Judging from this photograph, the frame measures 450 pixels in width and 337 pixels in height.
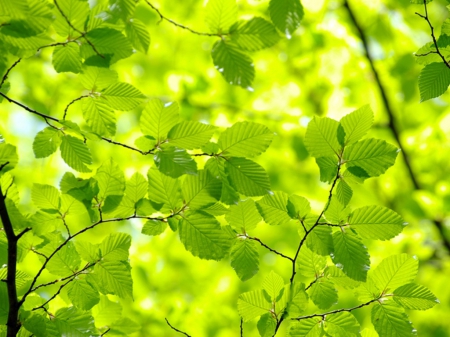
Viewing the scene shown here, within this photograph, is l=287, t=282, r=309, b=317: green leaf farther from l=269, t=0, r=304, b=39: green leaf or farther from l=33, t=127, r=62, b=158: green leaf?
l=33, t=127, r=62, b=158: green leaf

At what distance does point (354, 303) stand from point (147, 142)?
2.77 m

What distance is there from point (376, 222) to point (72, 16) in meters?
0.80

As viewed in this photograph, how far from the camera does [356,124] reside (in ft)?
3.32

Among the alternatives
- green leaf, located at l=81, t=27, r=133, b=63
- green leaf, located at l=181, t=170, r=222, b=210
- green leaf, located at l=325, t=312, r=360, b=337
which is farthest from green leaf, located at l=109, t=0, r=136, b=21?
green leaf, located at l=325, t=312, r=360, b=337

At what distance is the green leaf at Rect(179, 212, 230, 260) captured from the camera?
1027 mm

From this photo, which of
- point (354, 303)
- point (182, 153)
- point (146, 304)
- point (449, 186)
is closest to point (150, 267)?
point (146, 304)

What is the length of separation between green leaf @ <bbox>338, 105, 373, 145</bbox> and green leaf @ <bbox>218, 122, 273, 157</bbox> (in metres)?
0.16

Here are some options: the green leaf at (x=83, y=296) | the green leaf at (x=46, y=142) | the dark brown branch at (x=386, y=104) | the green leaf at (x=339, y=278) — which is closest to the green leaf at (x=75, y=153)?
the green leaf at (x=46, y=142)

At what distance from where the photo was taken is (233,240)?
1.12 m

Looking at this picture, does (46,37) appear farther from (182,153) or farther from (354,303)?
(354,303)

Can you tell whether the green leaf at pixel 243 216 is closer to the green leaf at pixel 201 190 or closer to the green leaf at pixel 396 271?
the green leaf at pixel 201 190

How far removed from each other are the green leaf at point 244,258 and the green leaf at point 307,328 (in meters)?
0.15

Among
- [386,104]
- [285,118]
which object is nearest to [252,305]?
[285,118]

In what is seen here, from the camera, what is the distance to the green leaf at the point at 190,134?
1.04 meters
